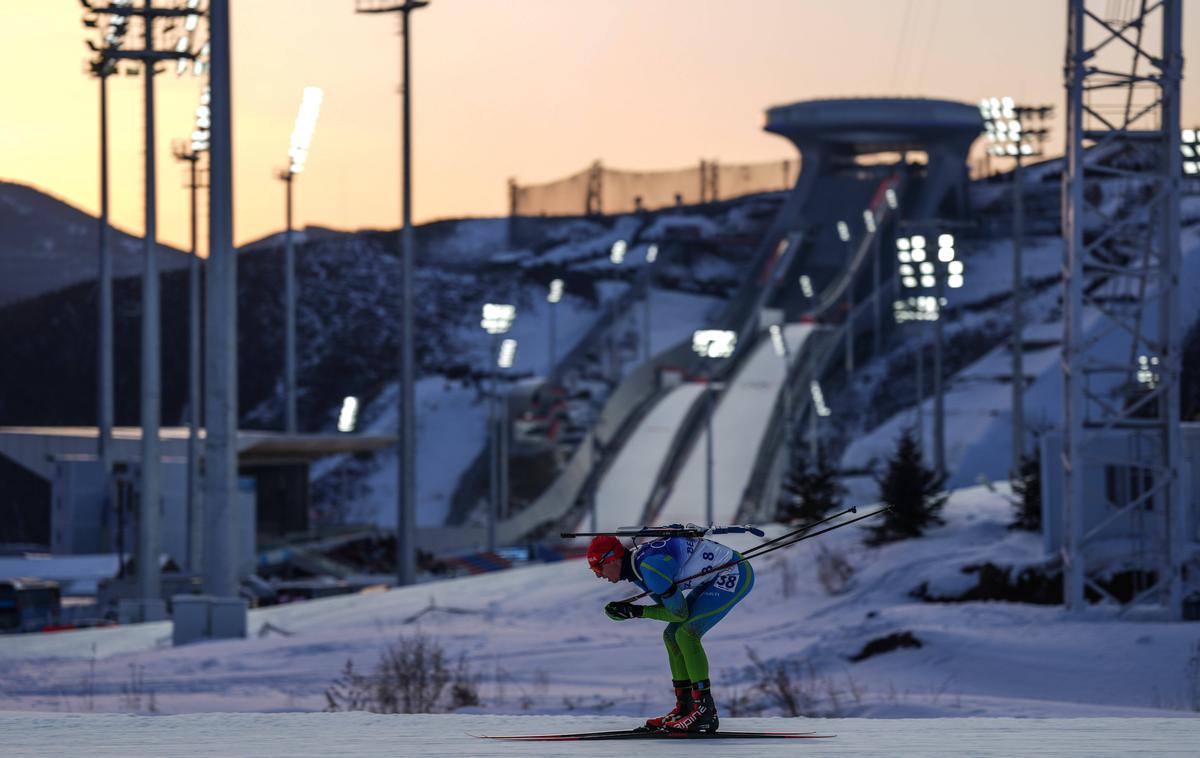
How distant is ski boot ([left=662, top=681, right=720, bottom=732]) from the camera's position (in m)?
10.1

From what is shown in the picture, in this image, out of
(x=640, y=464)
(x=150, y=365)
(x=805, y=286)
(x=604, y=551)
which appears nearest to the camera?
(x=604, y=551)

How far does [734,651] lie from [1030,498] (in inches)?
430

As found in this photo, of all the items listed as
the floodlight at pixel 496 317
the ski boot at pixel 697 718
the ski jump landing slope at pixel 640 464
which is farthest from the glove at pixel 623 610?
the ski jump landing slope at pixel 640 464

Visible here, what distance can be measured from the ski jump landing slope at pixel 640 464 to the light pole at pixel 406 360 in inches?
828

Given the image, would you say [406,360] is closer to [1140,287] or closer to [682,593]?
[1140,287]

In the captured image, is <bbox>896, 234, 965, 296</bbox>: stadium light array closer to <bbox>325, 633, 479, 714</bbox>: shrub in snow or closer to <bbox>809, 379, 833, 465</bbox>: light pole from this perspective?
<bbox>809, 379, 833, 465</bbox>: light pole

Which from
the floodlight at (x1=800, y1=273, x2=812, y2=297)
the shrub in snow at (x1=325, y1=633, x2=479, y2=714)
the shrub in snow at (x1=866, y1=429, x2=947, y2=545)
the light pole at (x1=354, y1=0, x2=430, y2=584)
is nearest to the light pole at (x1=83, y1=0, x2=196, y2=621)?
the light pole at (x1=354, y1=0, x2=430, y2=584)

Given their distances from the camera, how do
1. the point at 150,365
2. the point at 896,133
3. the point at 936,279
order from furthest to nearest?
1. the point at 896,133
2. the point at 936,279
3. the point at 150,365

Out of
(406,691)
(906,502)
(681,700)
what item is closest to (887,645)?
(406,691)

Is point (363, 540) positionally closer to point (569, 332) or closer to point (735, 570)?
point (735, 570)

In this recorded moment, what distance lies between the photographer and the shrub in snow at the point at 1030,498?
3219cm

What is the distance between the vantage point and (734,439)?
73688mm

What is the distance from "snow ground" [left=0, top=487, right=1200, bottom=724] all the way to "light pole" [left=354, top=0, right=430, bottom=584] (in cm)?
499

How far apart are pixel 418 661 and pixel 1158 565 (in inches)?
514
